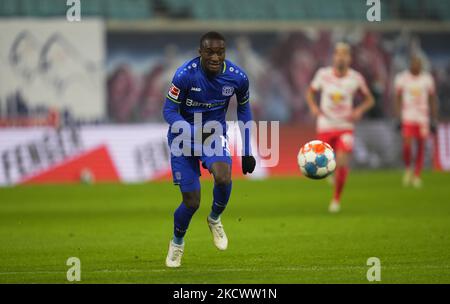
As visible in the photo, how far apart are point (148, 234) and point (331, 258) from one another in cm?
367

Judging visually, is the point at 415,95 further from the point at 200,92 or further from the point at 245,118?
the point at 200,92

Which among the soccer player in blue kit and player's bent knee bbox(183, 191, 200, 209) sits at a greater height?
the soccer player in blue kit

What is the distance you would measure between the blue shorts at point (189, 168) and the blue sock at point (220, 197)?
29 centimetres

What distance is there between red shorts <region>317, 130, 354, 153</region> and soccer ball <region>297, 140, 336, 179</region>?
185 inches

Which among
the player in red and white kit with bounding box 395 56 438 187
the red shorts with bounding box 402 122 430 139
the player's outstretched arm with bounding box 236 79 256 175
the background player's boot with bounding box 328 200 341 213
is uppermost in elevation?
the player in red and white kit with bounding box 395 56 438 187

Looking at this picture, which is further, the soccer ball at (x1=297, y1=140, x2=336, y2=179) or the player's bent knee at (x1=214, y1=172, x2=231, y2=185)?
the soccer ball at (x1=297, y1=140, x2=336, y2=179)

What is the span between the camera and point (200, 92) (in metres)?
11.2

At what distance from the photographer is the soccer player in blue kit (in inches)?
432

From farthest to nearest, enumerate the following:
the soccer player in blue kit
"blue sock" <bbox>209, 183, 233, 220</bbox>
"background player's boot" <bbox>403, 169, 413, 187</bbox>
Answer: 1. "background player's boot" <bbox>403, 169, 413, 187</bbox>
2. "blue sock" <bbox>209, 183, 233, 220</bbox>
3. the soccer player in blue kit

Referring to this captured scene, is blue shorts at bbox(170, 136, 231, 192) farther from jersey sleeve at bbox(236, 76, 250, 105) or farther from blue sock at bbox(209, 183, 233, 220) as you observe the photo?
jersey sleeve at bbox(236, 76, 250, 105)

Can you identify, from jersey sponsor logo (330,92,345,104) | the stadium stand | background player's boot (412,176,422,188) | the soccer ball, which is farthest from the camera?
the stadium stand

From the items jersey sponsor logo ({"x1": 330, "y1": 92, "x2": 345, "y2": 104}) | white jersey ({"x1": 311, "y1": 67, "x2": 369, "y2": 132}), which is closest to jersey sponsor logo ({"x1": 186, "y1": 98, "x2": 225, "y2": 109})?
white jersey ({"x1": 311, "y1": 67, "x2": 369, "y2": 132})
